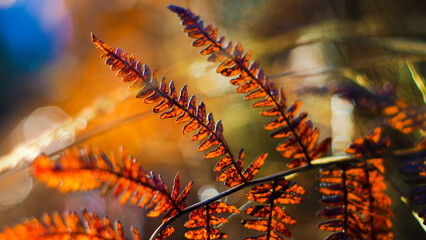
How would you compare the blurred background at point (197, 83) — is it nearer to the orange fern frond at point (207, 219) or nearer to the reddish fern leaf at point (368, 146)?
the reddish fern leaf at point (368, 146)

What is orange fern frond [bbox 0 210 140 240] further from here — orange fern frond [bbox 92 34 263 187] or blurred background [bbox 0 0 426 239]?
blurred background [bbox 0 0 426 239]

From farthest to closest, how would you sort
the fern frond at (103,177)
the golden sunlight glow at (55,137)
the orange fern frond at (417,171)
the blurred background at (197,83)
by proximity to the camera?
the blurred background at (197,83), the golden sunlight glow at (55,137), the orange fern frond at (417,171), the fern frond at (103,177)

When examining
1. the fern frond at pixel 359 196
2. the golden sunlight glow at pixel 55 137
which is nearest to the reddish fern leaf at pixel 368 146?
the fern frond at pixel 359 196

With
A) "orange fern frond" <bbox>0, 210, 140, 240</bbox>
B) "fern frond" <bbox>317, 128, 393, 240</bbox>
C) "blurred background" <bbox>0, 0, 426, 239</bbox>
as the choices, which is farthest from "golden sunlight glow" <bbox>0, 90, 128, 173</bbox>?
"fern frond" <bbox>317, 128, 393, 240</bbox>

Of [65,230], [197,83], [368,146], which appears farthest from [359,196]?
[197,83]

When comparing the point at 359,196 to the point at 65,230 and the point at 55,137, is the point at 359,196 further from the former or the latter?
the point at 55,137
